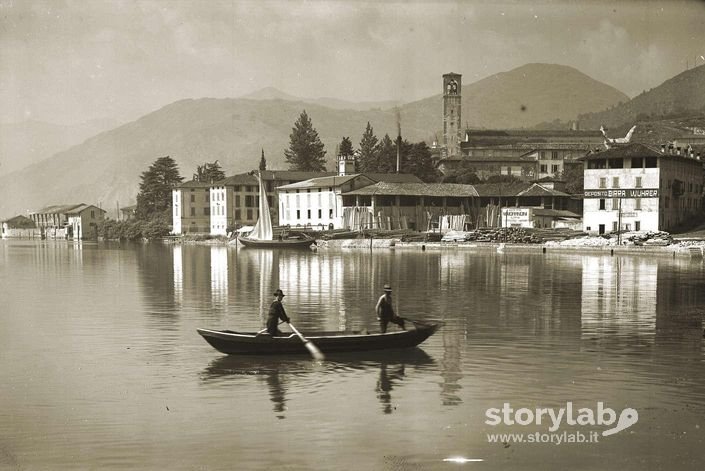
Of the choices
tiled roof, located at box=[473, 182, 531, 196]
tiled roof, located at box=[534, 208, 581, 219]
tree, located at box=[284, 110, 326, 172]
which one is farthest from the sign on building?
tree, located at box=[284, 110, 326, 172]

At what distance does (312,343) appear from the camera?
19.8 meters

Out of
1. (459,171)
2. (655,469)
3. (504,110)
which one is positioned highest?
(504,110)

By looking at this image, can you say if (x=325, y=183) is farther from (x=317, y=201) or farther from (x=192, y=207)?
(x=192, y=207)

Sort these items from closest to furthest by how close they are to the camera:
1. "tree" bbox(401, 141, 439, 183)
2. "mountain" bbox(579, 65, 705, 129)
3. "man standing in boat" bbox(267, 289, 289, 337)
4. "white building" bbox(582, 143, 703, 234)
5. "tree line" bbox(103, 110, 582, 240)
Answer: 1. "man standing in boat" bbox(267, 289, 289, 337)
2. "white building" bbox(582, 143, 703, 234)
3. "tree" bbox(401, 141, 439, 183)
4. "tree line" bbox(103, 110, 582, 240)
5. "mountain" bbox(579, 65, 705, 129)

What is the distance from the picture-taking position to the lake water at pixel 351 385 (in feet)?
43.6

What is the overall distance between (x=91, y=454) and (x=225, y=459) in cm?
216

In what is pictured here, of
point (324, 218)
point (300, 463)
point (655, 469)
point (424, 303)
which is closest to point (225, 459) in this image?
point (300, 463)

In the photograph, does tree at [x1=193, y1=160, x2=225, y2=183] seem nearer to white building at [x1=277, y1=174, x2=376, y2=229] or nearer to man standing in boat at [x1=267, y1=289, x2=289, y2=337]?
white building at [x1=277, y1=174, x2=376, y2=229]

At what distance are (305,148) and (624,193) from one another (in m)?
70.7

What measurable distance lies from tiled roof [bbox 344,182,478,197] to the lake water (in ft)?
176

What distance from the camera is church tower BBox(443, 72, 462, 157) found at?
6097 inches

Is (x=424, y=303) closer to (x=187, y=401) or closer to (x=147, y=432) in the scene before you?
(x=187, y=401)

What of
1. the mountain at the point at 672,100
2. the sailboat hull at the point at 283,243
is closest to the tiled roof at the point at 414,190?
the sailboat hull at the point at 283,243

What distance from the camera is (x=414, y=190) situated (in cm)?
9075
